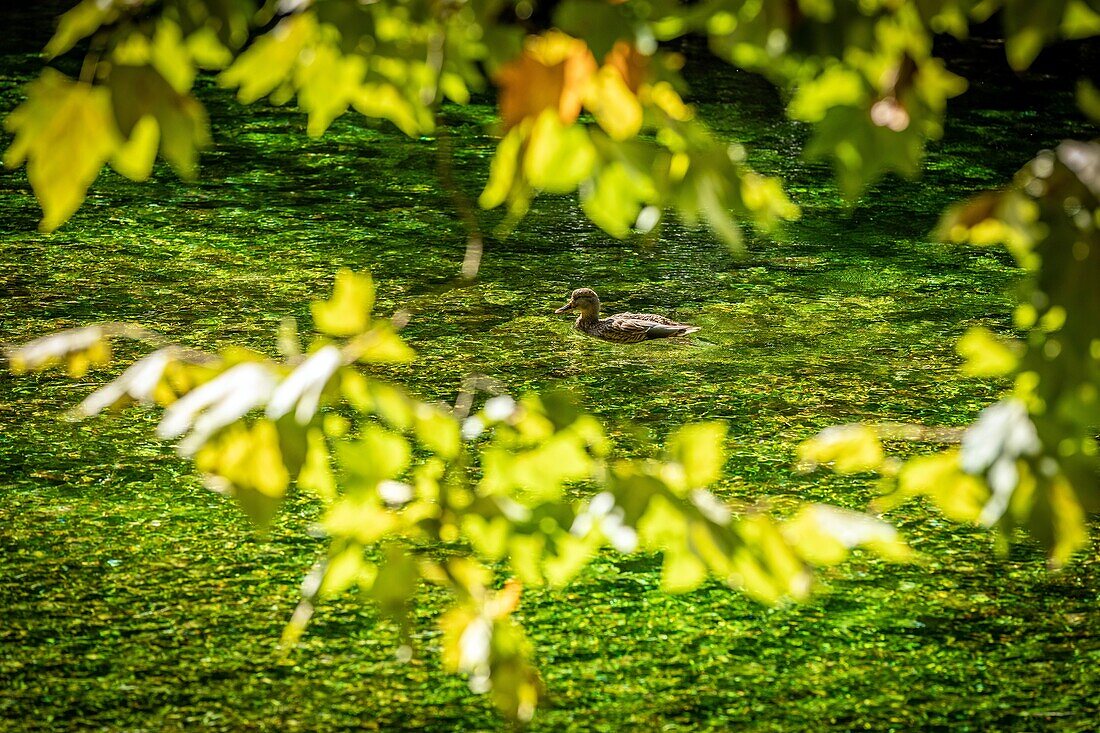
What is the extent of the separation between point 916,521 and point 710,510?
1.30 metres

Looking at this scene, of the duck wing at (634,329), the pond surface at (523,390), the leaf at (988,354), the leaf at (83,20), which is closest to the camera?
the leaf at (83,20)

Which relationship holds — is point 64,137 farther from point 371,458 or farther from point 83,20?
point 371,458

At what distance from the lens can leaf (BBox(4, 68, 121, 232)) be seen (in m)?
0.67

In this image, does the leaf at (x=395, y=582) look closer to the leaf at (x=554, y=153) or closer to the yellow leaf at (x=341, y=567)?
the yellow leaf at (x=341, y=567)

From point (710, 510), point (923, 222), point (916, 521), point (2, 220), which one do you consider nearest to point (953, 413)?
point (916, 521)

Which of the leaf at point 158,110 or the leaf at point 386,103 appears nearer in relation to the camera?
the leaf at point 158,110

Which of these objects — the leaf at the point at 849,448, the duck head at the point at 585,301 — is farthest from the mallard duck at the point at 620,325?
the leaf at the point at 849,448

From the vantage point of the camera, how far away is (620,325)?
8.84 feet

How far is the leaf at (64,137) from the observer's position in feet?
2.19

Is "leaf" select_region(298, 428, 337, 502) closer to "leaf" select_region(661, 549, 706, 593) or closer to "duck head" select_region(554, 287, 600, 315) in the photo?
"leaf" select_region(661, 549, 706, 593)

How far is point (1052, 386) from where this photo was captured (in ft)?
2.29

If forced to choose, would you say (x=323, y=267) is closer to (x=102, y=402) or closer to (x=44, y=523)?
(x=44, y=523)

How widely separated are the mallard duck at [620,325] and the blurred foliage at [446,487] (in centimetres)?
184

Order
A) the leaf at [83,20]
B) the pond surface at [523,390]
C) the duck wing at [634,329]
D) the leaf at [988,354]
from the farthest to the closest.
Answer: the duck wing at [634,329], the pond surface at [523,390], the leaf at [988,354], the leaf at [83,20]
